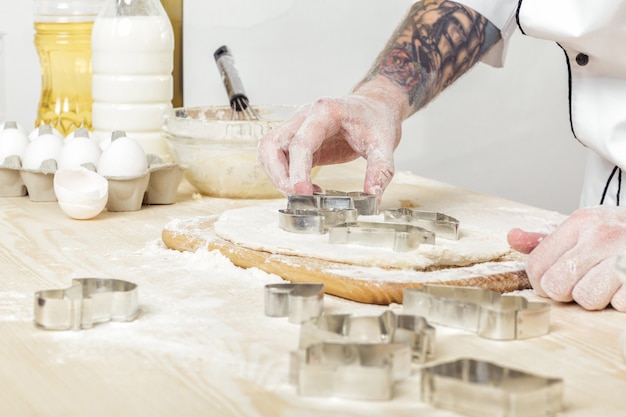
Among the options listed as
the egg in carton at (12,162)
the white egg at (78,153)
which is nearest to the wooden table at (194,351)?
the white egg at (78,153)

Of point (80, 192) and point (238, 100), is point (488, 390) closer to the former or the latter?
point (80, 192)

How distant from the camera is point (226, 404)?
644 mm

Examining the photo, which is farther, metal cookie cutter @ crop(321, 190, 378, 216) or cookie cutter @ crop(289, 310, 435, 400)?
metal cookie cutter @ crop(321, 190, 378, 216)

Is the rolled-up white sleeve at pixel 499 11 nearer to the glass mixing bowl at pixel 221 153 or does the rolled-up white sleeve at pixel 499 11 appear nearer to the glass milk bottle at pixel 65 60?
the glass mixing bowl at pixel 221 153

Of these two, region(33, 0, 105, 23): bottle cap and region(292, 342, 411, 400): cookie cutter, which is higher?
region(33, 0, 105, 23): bottle cap

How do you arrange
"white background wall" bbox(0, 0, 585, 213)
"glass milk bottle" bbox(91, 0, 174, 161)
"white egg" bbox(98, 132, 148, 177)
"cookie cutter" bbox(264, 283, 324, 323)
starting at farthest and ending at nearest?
"white background wall" bbox(0, 0, 585, 213) → "glass milk bottle" bbox(91, 0, 174, 161) → "white egg" bbox(98, 132, 148, 177) → "cookie cutter" bbox(264, 283, 324, 323)

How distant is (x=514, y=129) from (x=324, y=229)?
1806 mm

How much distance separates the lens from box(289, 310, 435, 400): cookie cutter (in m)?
0.64

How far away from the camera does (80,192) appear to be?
1320mm

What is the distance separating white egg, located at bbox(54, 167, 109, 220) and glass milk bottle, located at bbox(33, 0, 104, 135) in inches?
20.4

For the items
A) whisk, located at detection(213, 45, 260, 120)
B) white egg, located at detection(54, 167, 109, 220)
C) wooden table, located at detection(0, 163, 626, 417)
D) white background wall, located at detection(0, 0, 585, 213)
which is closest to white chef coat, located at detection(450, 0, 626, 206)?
wooden table, located at detection(0, 163, 626, 417)

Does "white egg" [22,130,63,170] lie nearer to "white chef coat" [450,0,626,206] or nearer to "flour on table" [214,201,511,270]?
"flour on table" [214,201,511,270]

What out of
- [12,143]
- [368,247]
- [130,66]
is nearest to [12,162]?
[12,143]

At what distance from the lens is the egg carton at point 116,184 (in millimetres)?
1401
